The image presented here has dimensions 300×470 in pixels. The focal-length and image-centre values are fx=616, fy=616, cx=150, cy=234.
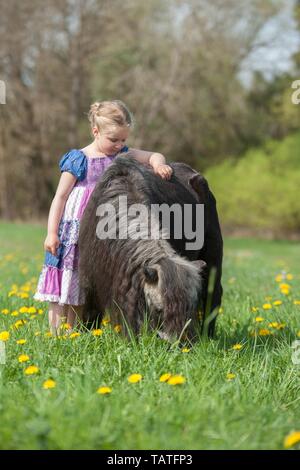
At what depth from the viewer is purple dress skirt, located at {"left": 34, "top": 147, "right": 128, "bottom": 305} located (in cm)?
451

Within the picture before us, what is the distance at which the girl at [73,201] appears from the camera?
448 cm

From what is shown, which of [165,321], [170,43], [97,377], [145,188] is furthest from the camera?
[170,43]

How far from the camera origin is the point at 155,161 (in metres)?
4.58

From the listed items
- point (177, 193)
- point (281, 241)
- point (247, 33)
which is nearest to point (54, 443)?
point (177, 193)

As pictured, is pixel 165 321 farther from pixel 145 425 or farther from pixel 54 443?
pixel 54 443

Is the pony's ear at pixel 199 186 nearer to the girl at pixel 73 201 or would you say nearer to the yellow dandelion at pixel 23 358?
the girl at pixel 73 201

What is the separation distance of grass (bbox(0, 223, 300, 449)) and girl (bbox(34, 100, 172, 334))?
277mm

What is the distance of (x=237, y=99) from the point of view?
25.9m

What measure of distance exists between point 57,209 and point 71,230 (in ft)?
0.61

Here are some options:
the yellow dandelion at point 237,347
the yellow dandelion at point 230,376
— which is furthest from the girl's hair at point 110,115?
the yellow dandelion at point 230,376

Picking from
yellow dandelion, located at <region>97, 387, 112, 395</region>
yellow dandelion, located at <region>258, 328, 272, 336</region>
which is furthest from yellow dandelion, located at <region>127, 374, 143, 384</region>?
yellow dandelion, located at <region>258, 328, 272, 336</region>

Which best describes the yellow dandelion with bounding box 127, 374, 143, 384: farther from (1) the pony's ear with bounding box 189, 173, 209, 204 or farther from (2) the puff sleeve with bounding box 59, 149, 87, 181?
(1) the pony's ear with bounding box 189, 173, 209, 204

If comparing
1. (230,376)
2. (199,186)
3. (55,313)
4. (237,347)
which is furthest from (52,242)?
(230,376)
